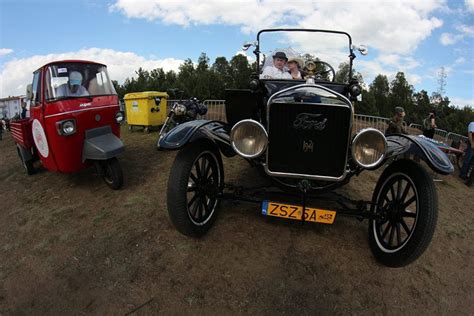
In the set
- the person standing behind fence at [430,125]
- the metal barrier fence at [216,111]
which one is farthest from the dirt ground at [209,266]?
the metal barrier fence at [216,111]

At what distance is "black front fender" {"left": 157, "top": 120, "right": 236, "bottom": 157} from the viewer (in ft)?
9.93

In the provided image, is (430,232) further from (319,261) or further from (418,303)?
(319,261)

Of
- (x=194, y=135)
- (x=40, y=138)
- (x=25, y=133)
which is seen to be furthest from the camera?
(x=25, y=133)

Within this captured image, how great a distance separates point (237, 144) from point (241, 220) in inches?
42.1

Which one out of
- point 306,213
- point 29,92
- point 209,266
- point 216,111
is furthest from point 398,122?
point 29,92

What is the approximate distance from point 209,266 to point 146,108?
700 cm

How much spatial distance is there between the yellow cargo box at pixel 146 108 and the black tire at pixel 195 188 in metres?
5.94

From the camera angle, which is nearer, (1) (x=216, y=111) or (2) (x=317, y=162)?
(2) (x=317, y=162)

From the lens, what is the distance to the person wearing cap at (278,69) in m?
4.25


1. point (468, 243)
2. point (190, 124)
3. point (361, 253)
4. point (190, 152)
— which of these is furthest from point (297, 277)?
point (468, 243)

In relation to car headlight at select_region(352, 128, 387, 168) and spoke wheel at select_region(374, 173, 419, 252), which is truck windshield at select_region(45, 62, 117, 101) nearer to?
car headlight at select_region(352, 128, 387, 168)

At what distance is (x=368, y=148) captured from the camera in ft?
9.17

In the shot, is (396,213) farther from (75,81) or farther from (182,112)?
(182,112)

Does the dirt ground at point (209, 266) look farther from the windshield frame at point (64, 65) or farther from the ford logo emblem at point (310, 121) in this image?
the windshield frame at point (64, 65)
